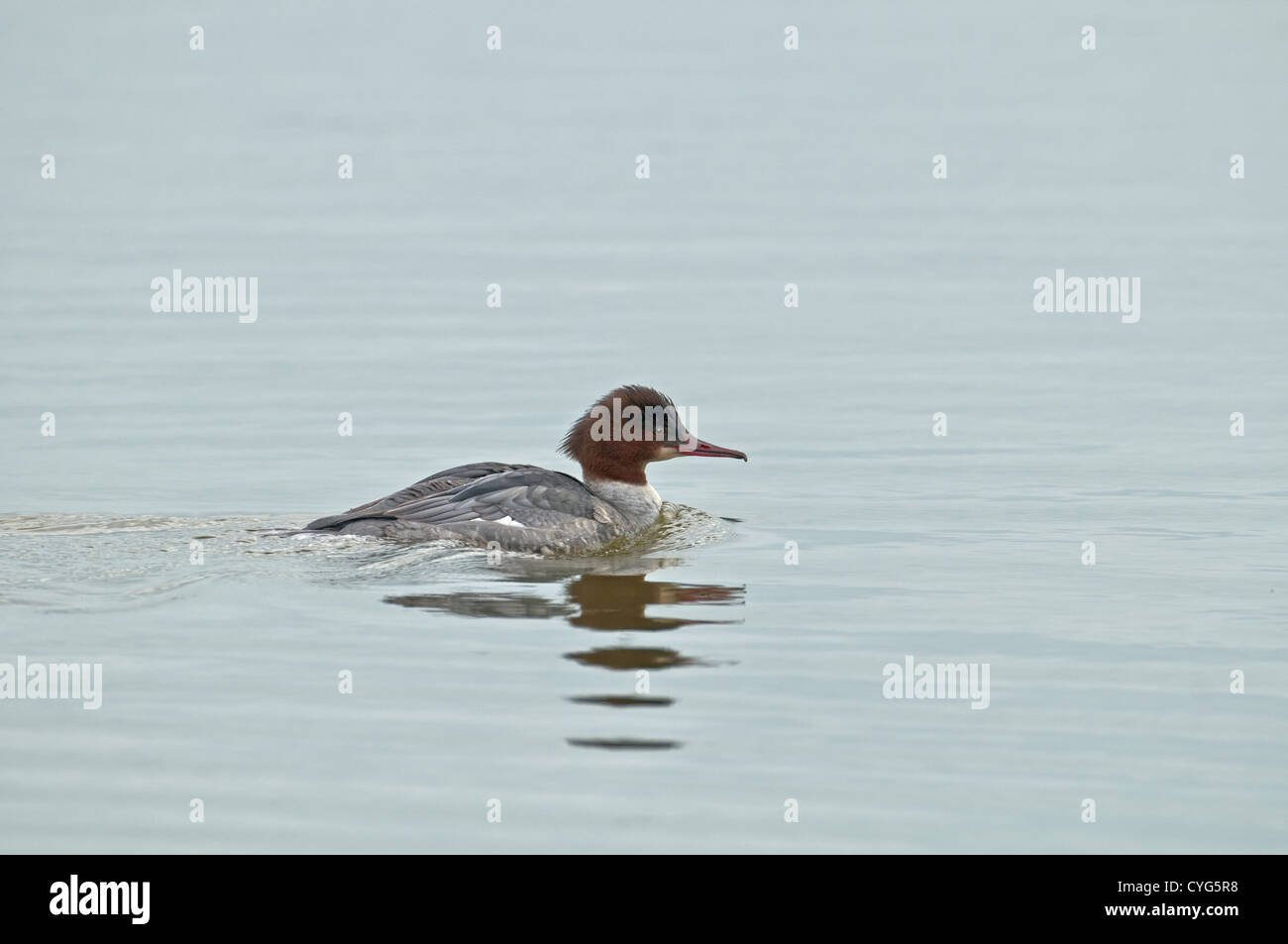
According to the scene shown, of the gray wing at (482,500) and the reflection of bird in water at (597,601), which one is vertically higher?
the gray wing at (482,500)

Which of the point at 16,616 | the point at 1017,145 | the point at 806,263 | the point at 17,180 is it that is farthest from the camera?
the point at 1017,145

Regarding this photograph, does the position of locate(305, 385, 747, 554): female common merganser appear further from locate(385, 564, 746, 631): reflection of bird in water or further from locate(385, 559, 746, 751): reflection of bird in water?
locate(385, 564, 746, 631): reflection of bird in water

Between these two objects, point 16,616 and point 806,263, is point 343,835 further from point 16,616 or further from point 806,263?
point 806,263

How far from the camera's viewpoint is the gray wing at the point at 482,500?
1175 centimetres

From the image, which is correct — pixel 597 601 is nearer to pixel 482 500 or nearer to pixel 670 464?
pixel 482 500

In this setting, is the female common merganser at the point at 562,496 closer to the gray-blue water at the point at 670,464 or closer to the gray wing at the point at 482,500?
the gray wing at the point at 482,500

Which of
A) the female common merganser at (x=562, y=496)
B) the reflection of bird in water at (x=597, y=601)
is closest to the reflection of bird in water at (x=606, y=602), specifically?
the reflection of bird in water at (x=597, y=601)

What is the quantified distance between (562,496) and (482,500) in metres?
0.57

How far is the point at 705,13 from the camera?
3825 centimetres

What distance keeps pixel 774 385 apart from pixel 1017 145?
11.2m

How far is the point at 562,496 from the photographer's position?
39.7 ft

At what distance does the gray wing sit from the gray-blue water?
0.35 metres

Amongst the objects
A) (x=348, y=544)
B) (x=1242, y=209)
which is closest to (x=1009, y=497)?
(x=348, y=544)

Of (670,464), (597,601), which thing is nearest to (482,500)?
(597,601)
